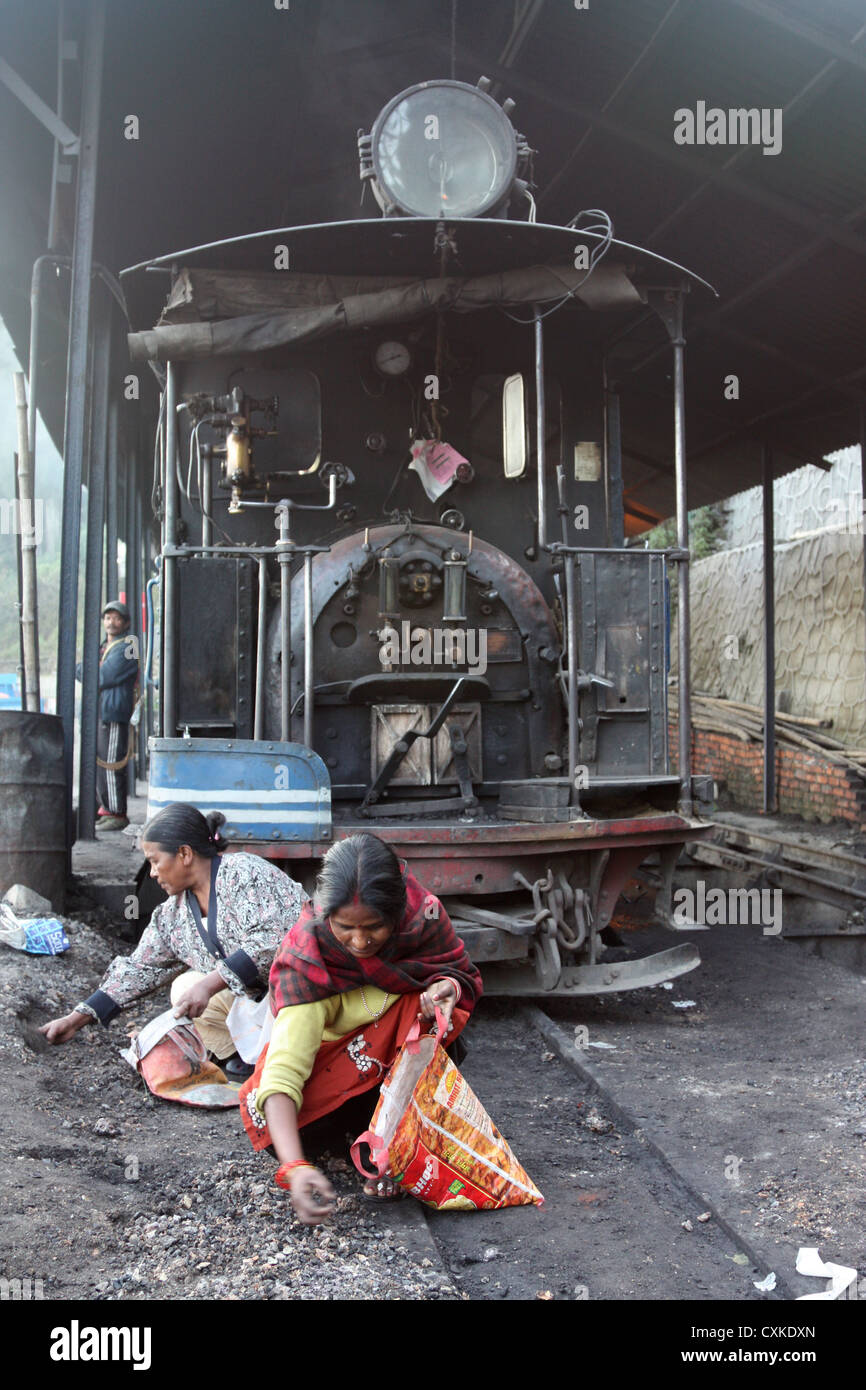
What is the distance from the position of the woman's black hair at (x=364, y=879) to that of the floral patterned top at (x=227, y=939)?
2.57ft

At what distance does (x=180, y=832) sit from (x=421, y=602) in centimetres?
244

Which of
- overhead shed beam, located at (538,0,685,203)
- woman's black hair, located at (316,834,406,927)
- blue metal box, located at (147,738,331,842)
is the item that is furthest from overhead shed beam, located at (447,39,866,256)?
woman's black hair, located at (316,834,406,927)

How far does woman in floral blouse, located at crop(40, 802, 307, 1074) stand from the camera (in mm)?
3576

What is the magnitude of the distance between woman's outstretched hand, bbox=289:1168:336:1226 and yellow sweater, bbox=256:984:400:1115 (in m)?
0.36

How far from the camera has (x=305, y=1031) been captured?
2.97m

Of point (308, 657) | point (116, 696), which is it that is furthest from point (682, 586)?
point (116, 696)

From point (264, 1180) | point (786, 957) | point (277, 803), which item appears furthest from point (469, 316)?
point (264, 1180)

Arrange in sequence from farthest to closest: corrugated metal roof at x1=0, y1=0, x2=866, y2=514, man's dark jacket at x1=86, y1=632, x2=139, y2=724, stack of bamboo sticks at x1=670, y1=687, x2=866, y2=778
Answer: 1. stack of bamboo sticks at x1=670, y1=687, x2=866, y2=778
2. man's dark jacket at x1=86, y1=632, x2=139, y2=724
3. corrugated metal roof at x1=0, y1=0, x2=866, y2=514

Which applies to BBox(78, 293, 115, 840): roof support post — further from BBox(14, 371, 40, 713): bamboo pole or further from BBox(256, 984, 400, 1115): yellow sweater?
BBox(256, 984, 400, 1115): yellow sweater

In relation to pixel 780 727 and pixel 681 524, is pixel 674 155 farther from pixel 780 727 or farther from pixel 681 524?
pixel 780 727

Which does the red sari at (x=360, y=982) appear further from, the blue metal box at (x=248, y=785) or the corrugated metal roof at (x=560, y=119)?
the corrugated metal roof at (x=560, y=119)

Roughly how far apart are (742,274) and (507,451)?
3665mm

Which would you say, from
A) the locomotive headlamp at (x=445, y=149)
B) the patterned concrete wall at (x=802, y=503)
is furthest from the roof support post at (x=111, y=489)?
the patterned concrete wall at (x=802, y=503)

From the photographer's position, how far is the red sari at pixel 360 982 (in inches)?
118
